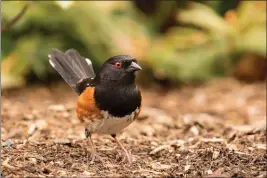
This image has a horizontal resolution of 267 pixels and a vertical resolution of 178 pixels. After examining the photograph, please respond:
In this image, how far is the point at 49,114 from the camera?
18.0 feet

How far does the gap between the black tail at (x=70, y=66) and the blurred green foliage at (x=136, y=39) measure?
2752 mm

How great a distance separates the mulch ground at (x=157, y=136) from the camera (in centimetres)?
354

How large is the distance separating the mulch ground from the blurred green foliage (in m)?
0.29

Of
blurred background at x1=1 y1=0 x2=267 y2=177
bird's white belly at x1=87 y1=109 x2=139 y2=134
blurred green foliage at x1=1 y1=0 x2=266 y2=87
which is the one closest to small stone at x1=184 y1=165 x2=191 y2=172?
bird's white belly at x1=87 y1=109 x2=139 y2=134

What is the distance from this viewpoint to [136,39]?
25.9 ft

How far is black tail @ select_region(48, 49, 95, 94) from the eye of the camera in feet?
14.7

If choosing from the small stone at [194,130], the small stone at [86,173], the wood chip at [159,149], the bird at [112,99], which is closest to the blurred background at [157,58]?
the small stone at [194,130]

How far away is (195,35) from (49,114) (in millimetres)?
3116

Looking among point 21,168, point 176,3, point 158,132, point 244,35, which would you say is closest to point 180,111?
point 158,132

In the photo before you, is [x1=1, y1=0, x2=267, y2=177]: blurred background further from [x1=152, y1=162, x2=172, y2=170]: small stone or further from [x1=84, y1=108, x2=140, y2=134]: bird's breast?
[x1=152, y1=162, x2=172, y2=170]: small stone

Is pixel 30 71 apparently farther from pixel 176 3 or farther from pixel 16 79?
pixel 176 3

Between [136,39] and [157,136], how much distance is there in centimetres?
296

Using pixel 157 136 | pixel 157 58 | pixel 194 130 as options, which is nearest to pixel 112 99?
pixel 157 136

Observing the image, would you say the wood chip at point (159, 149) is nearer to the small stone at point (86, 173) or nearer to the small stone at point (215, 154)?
the small stone at point (215, 154)
